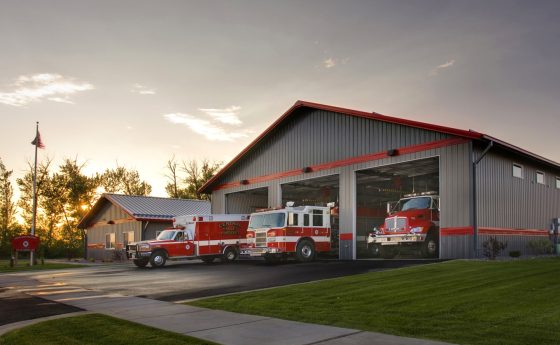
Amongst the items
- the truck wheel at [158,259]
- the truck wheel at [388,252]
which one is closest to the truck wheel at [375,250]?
the truck wheel at [388,252]

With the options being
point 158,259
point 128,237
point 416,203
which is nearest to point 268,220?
point 416,203

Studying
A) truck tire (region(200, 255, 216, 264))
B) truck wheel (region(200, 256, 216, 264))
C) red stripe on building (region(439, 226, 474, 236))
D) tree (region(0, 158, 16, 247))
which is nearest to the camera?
red stripe on building (region(439, 226, 474, 236))

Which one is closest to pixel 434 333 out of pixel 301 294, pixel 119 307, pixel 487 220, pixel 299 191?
pixel 301 294

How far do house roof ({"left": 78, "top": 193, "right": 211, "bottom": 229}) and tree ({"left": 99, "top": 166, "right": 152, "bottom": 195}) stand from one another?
112ft

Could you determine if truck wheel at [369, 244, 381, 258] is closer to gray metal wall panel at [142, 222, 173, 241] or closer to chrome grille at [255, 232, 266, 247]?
chrome grille at [255, 232, 266, 247]

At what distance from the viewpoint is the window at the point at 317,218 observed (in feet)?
84.8

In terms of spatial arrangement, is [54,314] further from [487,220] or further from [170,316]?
[487,220]

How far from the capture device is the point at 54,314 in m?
12.0

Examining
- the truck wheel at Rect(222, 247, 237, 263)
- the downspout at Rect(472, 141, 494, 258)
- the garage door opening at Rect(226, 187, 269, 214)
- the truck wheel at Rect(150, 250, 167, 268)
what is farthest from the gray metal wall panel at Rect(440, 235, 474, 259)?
the garage door opening at Rect(226, 187, 269, 214)

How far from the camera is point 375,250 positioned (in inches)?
1041

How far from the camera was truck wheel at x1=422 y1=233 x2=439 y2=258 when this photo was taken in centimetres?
2316

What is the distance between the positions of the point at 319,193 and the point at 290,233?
38.2 ft

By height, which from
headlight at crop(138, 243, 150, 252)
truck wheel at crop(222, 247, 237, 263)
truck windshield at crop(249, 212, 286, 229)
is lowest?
truck wheel at crop(222, 247, 237, 263)

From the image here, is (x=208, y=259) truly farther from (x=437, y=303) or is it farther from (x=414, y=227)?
(x=437, y=303)
